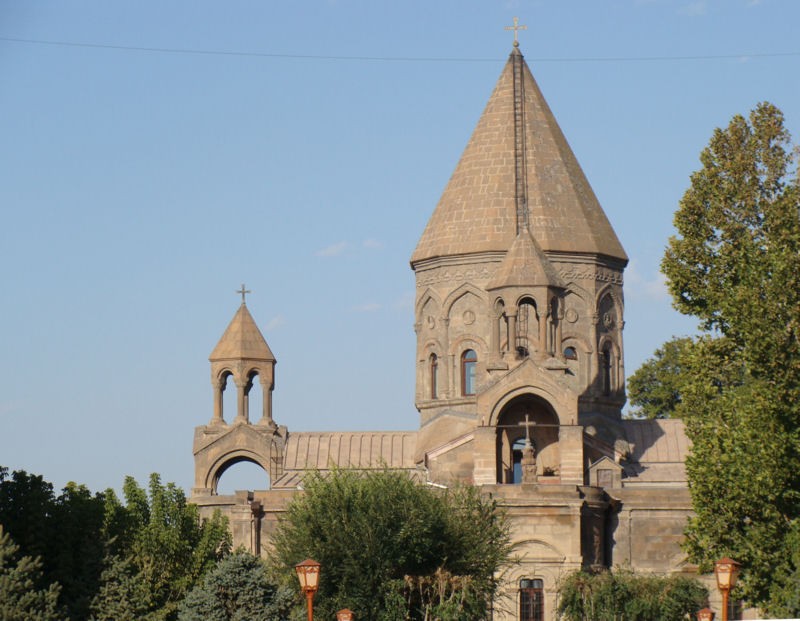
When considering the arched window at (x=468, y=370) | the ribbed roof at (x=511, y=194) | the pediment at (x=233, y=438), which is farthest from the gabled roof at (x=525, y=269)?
the pediment at (x=233, y=438)

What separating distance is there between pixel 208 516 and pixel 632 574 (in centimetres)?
1262

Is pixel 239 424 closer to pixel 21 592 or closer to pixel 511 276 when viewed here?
Result: pixel 511 276

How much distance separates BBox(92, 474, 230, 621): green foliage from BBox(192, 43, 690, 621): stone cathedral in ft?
22.8

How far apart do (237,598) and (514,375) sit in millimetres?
15818

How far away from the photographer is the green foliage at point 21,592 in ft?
116

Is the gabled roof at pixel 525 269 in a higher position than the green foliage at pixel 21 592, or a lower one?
higher

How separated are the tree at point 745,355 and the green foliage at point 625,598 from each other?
3430 millimetres

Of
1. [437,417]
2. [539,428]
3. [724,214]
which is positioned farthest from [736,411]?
[437,417]

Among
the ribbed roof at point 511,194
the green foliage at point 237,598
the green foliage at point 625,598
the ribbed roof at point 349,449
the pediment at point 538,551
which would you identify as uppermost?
the ribbed roof at point 511,194

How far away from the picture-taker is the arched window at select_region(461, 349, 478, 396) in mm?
55750

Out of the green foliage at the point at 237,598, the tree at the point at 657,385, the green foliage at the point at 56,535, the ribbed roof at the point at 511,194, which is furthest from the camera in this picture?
the tree at the point at 657,385

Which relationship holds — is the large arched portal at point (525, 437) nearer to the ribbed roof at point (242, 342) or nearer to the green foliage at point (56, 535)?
the ribbed roof at point (242, 342)

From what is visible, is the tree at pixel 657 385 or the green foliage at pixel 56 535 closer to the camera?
the green foliage at pixel 56 535

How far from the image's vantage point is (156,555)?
142 feet
